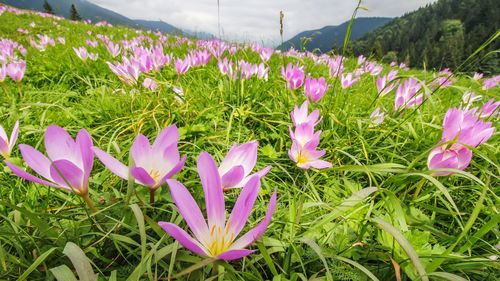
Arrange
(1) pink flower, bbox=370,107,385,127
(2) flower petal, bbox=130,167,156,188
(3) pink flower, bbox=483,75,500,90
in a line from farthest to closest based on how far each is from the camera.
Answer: (3) pink flower, bbox=483,75,500,90
(1) pink flower, bbox=370,107,385,127
(2) flower petal, bbox=130,167,156,188

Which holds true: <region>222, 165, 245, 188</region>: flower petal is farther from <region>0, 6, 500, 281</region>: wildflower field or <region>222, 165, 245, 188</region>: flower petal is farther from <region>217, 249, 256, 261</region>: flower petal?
<region>217, 249, 256, 261</region>: flower petal

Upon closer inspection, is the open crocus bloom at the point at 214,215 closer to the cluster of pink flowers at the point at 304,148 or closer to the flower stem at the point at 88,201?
the flower stem at the point at 88,201

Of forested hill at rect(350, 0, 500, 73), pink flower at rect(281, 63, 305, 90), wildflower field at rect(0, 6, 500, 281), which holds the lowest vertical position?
wildflower field at rect(0, 6, 500, 281)

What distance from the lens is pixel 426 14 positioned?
294ft

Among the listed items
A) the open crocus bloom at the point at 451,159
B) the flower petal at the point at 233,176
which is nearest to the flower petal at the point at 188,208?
the flower petal at the point at 233,176

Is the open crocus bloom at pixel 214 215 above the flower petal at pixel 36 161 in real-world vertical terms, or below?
below

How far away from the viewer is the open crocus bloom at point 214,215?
670 mm

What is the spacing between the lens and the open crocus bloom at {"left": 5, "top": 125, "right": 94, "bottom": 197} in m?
0.80

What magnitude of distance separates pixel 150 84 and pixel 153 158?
5.83ft

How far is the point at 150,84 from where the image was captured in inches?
100.0

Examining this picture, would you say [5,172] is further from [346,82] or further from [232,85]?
[346,82]

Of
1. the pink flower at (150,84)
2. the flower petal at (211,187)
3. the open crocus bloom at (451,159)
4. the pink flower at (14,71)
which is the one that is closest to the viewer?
the flower petal at (211,187)

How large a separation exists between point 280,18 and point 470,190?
1.73m

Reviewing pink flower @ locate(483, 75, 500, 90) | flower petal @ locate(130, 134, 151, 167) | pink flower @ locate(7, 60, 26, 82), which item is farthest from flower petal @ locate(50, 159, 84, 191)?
pink flower @ locate(483, 75, 500, 90)
